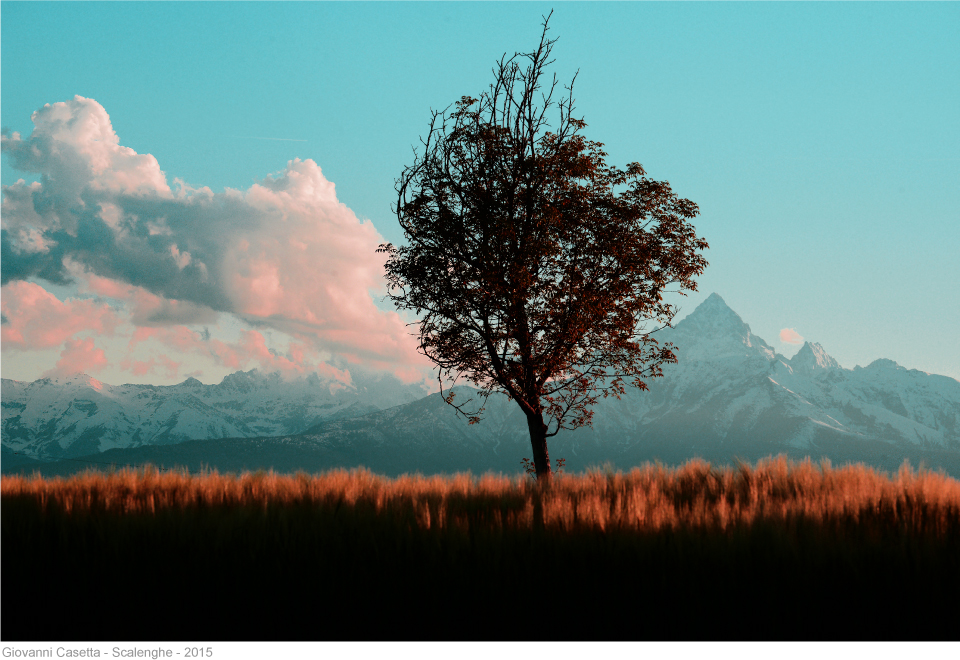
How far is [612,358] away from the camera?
738 inches

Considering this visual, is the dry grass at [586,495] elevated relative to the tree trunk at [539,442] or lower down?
lower down

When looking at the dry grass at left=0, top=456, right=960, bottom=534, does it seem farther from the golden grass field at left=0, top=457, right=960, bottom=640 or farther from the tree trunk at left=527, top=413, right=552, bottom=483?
the tree trunk at left=527, top=413, right=552, bottom=483

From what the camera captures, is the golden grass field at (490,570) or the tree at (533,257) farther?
the tree at (533,257)

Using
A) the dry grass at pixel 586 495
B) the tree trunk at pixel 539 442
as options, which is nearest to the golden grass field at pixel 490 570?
the dry grass at pixel 586 495

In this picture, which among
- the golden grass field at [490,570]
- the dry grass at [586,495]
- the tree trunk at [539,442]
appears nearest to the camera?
the golden grass field at [490,570]

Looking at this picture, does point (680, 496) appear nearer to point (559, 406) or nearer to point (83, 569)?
point (559, 406)

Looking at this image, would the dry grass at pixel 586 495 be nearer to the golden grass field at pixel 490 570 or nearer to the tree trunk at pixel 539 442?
the golden grass field at pixel 490 570

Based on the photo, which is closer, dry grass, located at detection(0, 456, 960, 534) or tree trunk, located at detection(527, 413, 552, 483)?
dry grass, located at detection(0, 456, 960, 534)

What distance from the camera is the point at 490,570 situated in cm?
749

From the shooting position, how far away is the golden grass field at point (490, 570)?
6.69m

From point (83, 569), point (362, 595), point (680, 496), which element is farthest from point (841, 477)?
point (83, 569)

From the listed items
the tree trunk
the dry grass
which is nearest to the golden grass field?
the dry grass

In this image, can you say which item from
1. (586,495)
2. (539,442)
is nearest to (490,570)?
(586,495)

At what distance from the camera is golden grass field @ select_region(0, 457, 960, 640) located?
21.9 feet
